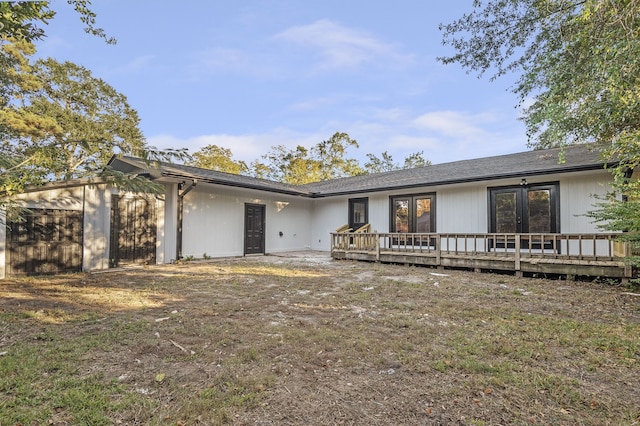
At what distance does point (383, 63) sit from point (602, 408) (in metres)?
14.7

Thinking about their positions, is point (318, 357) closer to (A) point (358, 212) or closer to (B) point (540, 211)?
(B) point (540, 211)

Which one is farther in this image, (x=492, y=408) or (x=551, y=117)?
(x=551, y=117)

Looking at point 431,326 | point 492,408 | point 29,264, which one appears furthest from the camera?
point 29,264

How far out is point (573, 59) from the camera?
220 inches

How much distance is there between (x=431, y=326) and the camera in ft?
12.1

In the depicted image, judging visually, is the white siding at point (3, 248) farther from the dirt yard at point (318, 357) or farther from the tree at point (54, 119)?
the dirt yard at point (318, 357)

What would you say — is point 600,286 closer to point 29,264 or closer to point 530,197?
point 530,197

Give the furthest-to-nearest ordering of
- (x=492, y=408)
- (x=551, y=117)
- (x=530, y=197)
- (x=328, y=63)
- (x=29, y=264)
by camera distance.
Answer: (x=328, y=63) < (x=530, y=197) < (x=29, y=264) < (x=551, y=117) < (x=492, y=408)

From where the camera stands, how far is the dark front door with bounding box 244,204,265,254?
12.1 meters

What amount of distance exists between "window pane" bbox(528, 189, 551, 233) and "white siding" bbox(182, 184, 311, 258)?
8.83m

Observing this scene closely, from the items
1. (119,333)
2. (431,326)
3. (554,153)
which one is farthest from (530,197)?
(119,333)

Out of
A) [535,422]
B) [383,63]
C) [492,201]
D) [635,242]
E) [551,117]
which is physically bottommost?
[535,422]

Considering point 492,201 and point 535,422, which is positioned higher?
point 492,201

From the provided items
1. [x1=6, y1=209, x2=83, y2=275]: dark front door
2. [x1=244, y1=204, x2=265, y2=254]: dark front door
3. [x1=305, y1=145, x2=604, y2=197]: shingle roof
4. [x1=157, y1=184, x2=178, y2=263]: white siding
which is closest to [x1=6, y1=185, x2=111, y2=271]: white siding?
[x1=6, y1=209, x2=83, y2=275]: dark front door
